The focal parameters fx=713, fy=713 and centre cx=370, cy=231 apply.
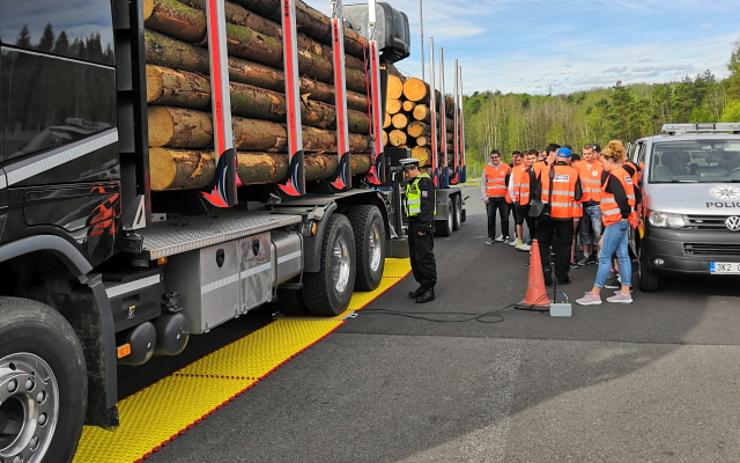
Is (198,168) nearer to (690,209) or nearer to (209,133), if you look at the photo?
(209,133)

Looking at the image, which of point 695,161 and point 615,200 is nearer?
point 615,200

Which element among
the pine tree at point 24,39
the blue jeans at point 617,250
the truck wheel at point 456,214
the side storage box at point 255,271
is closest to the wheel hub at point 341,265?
the side storage box at point 255,271

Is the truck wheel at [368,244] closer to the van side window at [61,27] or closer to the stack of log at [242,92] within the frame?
the stack of log at [242,92]

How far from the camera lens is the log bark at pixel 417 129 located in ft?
44.5

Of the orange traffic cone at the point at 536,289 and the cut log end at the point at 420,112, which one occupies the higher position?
the cut log end at the point at 420,112

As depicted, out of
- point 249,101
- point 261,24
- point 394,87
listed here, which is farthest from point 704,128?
point 249,101

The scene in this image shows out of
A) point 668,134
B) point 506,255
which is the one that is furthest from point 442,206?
point 668,134

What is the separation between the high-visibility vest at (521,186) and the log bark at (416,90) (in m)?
2.57

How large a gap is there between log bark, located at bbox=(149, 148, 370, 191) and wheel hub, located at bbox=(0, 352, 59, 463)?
1.56 meters

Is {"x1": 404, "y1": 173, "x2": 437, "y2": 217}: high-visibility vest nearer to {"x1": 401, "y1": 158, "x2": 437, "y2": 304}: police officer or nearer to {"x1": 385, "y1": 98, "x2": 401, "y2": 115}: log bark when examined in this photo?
{"x1": 401, "y1": 158, "x2": 437, "y2": 304}: police officer

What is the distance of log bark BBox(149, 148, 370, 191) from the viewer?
4312 mm

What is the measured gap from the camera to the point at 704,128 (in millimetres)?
9922

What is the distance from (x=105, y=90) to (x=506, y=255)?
8.89m

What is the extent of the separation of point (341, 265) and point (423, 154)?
655 cm
